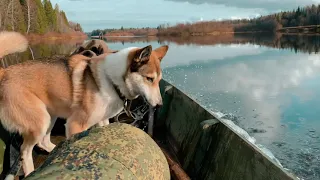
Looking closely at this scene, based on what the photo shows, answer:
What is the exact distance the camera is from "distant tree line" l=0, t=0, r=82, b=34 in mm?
67544

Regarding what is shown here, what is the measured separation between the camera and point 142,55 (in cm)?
469

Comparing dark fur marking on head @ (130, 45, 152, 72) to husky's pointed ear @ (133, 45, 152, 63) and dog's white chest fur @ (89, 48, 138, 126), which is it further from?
dog's white chest fur @ (89, 48, 138, 126)

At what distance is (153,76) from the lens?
4820 mm

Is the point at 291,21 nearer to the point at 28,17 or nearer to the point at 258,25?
the point at 258,25

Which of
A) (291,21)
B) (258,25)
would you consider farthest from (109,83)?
(291,21)

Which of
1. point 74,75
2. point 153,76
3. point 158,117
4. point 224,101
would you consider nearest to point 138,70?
point 153,76

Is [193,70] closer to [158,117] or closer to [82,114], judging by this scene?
[158,117]

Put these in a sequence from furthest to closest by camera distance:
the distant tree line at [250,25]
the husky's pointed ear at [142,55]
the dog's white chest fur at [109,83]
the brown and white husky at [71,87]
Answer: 1. the distant tree line at [250,25]
2. the dog's white chest fur at [109,83]
3. the husky's pointed ear at [142,55]
4. the brown and white husky at [71,87]

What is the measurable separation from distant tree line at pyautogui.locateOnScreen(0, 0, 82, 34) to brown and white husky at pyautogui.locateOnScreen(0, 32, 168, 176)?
64386 millimetres

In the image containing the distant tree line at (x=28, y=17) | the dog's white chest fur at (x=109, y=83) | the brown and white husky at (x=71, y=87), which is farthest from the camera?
the distant tree line at (x=28, y=17)

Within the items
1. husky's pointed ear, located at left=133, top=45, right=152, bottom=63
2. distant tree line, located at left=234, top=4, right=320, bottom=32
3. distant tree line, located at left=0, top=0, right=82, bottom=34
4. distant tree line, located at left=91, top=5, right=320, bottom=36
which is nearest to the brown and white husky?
husky's pointed ear, located at left=133, top=45, right=152, bottom=63

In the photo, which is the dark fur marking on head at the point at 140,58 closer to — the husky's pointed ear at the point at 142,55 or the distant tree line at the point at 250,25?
the husky's pointed ear at the point at 142,55

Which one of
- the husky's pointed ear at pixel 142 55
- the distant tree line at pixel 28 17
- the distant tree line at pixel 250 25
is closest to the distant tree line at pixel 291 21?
the distant tree line at pixel 250 25

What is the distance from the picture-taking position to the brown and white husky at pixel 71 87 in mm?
4520
